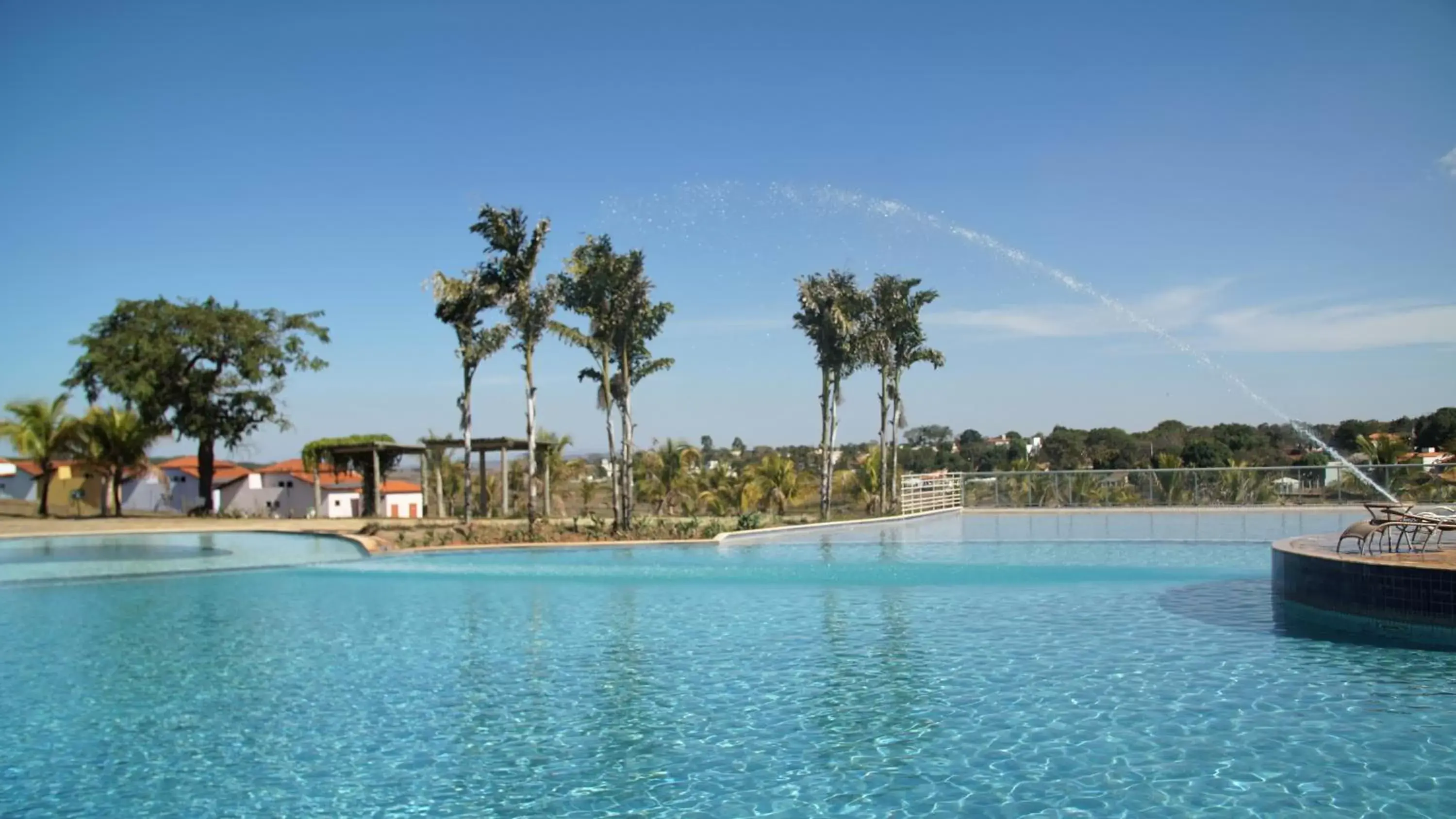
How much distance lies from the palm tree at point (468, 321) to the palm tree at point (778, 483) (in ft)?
60.6

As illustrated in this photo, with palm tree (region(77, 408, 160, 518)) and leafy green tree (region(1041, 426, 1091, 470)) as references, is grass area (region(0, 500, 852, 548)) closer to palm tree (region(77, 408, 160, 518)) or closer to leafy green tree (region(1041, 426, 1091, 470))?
palm tree (region(77, 408, 160, 518))

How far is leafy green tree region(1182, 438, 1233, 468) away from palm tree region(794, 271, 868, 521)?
28.4 meters

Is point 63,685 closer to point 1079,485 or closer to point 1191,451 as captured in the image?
point 1079,485

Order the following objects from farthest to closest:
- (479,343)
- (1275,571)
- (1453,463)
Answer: (479,343) < (1453,463) < (1275,571)

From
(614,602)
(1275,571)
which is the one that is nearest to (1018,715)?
(1275,571)

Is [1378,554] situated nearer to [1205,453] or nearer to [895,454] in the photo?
[895,454]

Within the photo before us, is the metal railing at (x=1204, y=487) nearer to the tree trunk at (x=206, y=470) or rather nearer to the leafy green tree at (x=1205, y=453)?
the leafy green tree at (x=1205, y=453)

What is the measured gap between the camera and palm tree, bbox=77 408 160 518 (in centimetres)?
4684

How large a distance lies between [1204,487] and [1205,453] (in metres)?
28.3

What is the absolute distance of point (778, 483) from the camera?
49.8m

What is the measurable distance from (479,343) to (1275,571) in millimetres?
23020

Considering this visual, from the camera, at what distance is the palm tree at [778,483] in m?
49.6

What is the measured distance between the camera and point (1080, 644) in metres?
13.1

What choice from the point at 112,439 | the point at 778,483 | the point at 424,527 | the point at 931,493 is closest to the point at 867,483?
the point at 778,483
